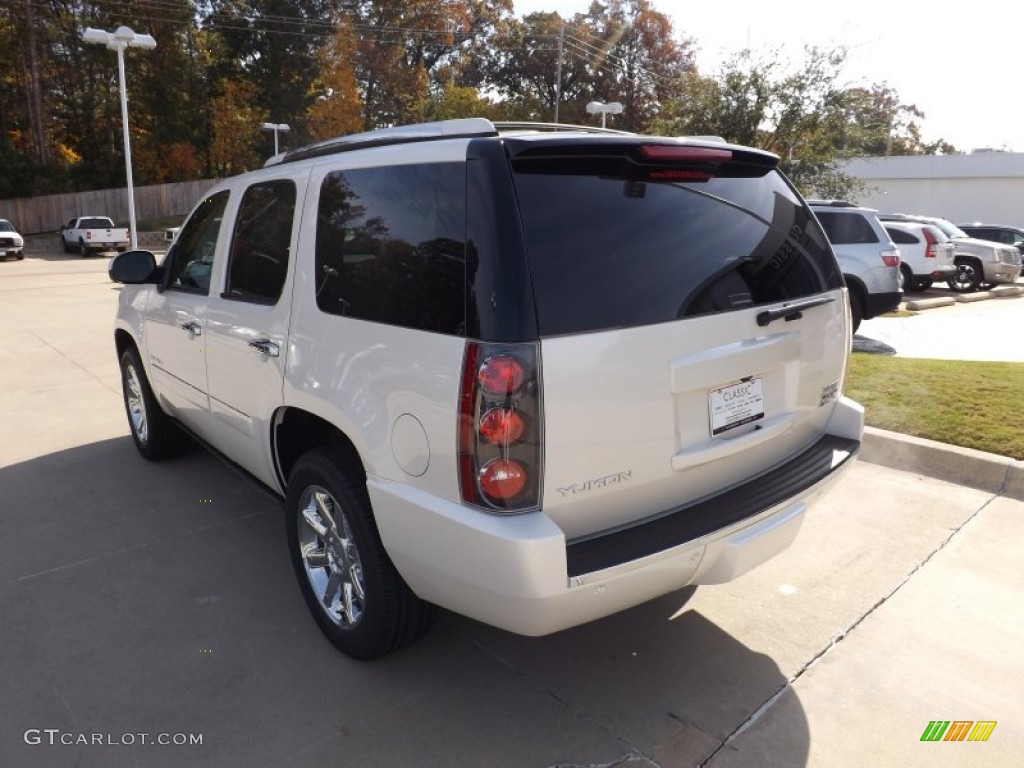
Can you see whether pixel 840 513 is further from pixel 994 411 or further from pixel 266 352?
pixel 266 352

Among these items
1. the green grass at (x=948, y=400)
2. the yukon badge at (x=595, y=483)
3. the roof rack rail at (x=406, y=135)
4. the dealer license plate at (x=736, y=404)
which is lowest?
the green grass at (x=948, y=400)

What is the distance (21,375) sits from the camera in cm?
813

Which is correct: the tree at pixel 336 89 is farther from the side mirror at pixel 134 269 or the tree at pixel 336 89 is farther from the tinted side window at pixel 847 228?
the side mirror at pixel 134 269

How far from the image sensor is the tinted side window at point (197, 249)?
4.04m

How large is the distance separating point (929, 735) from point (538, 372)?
191 cm

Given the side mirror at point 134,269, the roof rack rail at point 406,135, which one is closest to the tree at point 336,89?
the side mirror at point 134,269

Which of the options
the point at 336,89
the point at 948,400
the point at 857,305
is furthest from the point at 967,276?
the point at 336,89

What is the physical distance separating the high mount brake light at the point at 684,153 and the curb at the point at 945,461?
2952mm

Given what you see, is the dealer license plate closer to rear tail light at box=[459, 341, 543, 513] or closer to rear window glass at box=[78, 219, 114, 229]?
rear tail light at box=[459, 341, 543, 513]

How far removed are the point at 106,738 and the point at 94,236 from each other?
32307 mm

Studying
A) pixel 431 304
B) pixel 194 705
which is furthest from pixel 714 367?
pixel 194 705

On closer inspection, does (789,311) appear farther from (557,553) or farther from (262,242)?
(262,242)

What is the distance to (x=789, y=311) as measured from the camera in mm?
2807

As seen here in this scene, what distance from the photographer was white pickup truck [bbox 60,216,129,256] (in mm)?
30242
